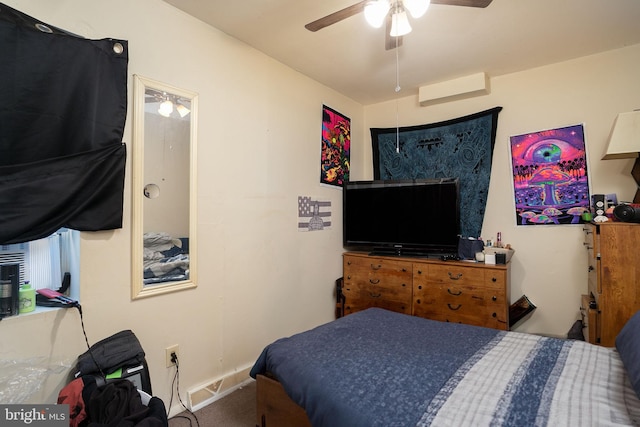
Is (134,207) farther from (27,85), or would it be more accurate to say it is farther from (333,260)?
(333,260)

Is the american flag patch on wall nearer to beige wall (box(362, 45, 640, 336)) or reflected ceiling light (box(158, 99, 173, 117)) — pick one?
reflected ceiling light (box(158, 99, 173, 117))

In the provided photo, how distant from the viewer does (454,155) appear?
316 centimetres

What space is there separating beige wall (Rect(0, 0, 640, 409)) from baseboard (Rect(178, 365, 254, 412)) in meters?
0.05

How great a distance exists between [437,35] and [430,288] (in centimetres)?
198

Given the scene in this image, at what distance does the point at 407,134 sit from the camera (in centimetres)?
344

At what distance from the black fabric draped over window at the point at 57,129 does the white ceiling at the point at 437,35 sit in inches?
27.4

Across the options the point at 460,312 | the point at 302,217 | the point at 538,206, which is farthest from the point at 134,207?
the point at 538,206

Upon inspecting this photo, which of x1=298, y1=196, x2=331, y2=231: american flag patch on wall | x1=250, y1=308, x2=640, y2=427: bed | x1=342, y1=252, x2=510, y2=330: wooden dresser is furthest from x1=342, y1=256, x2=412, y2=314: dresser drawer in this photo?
x1=250, y1=308, x2=640, y2=427: bed

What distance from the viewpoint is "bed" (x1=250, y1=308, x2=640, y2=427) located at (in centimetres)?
101

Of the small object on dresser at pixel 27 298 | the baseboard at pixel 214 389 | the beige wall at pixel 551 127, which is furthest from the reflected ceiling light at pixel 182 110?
the beige wall at pixel 551 127

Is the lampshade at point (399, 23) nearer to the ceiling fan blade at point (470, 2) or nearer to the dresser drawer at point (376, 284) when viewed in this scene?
the ceiling fan blade at point (470, 2)

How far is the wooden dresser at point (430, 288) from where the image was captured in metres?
2.45

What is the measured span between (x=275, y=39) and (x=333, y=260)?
2.06m

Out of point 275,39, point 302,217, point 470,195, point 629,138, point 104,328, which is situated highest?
point 275,39
